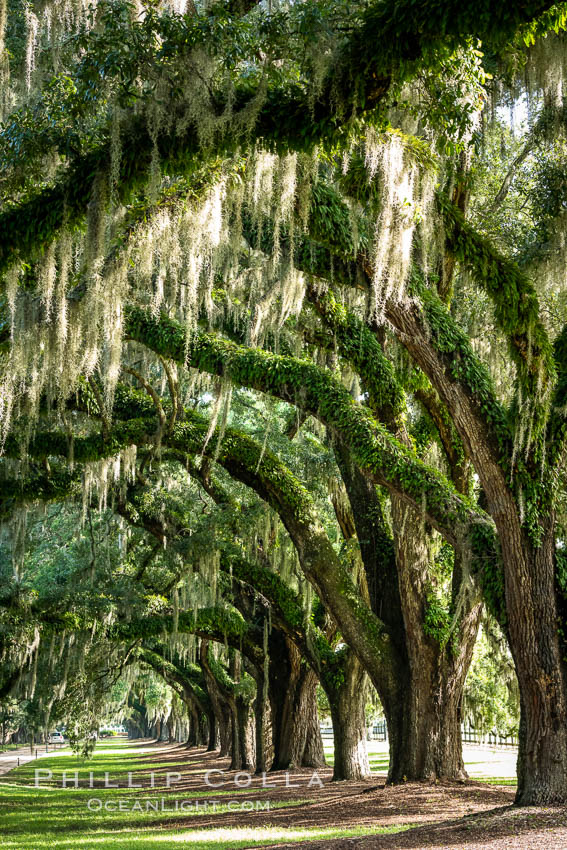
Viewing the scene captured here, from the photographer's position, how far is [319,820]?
26.9 feet

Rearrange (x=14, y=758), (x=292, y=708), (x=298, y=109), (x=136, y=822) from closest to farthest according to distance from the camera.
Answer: (x=298, y=109), (x=136, y=822), (x=292, y=708), (x=14, y=758)

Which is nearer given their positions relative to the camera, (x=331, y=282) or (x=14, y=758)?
(x=331, y=282)

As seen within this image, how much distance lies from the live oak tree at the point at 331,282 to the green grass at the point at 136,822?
2.34 meters

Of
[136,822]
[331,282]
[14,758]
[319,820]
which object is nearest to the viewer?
[331,282]

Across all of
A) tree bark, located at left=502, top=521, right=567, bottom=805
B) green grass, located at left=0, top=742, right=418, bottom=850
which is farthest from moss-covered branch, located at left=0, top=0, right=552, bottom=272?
green grass, located at left=0, top=742, right=418, bottom=850

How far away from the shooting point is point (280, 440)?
13492 mm

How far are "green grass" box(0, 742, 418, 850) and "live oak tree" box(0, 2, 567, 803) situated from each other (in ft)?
7.67

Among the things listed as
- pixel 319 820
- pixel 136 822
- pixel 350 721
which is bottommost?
pixel 136 822

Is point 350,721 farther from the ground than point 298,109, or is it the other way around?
point 298,109

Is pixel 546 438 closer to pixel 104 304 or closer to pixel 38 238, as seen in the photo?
pixel 104 304

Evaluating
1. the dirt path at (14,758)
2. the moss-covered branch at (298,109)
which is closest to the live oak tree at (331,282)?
the moss-covered branch at (298,109)

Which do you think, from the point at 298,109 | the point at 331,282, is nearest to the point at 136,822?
the point at 331,282

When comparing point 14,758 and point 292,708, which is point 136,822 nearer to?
point 292,708

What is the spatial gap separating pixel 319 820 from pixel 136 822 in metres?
2.97
